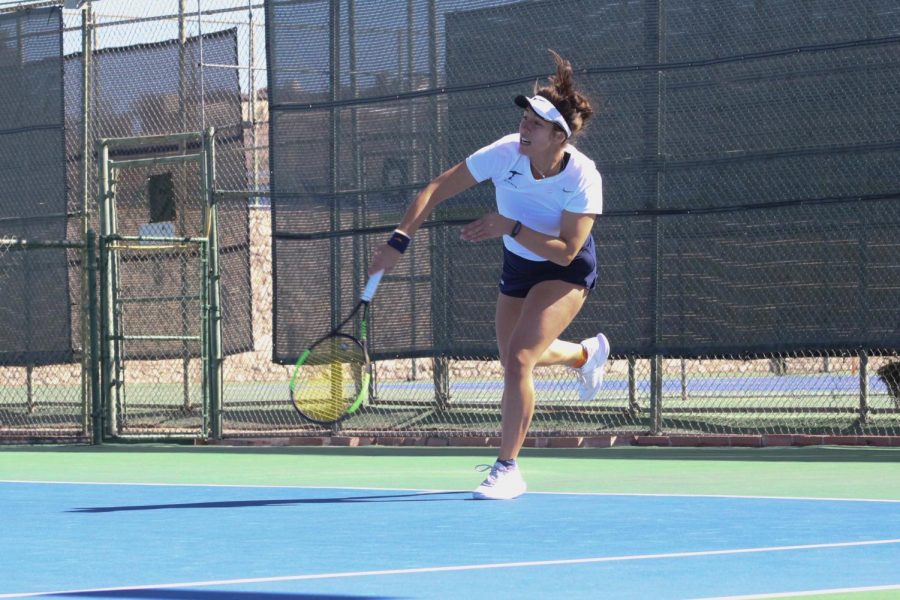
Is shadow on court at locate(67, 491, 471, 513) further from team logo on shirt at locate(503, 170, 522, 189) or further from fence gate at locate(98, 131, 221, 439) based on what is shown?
fence gate at locate(98, 131, 221, 439)

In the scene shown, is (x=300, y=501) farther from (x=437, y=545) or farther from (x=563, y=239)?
(x=437, y=545)

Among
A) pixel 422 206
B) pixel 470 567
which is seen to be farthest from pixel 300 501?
pixel 470 567

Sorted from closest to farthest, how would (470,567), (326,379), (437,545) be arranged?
(470,567)
(437,545)
(326,379)

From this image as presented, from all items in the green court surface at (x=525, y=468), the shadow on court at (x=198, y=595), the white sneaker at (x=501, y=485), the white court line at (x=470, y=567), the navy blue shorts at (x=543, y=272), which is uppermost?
the navy blue shorts at (x=543, y=272)

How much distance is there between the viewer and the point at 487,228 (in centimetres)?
691

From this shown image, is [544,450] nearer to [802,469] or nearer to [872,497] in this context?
[802,469]

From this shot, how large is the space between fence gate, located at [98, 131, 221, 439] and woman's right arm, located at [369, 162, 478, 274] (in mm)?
5050

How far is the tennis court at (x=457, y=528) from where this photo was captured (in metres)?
4.89

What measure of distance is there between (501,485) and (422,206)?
1281 mm

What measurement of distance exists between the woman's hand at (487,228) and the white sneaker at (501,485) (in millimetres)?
1116

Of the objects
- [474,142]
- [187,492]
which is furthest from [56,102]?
[187,492]

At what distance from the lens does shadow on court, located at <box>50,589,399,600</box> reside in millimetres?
4602

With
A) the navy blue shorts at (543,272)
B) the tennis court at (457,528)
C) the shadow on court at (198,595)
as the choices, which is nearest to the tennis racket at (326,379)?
the tennis court at (457,528)

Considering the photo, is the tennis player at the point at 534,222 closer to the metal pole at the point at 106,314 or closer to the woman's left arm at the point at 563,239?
the woman's left arm at the point at 563,239
